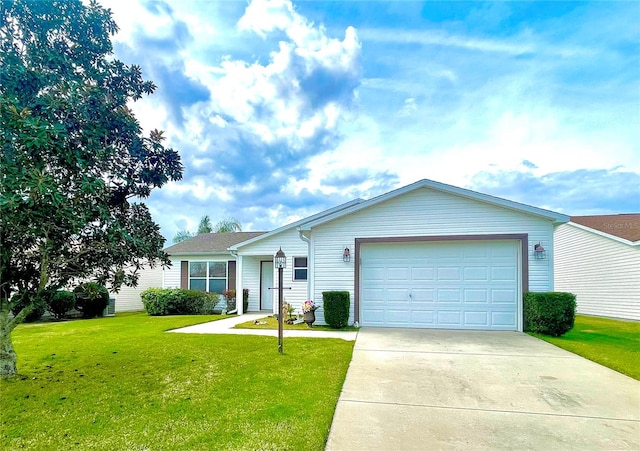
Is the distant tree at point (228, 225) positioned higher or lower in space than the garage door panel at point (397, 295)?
higher

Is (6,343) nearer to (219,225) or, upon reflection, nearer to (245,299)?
(245,299)

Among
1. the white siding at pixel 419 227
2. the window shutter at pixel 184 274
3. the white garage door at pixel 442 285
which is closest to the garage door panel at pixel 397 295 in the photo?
the white garage door at pixel 442 285

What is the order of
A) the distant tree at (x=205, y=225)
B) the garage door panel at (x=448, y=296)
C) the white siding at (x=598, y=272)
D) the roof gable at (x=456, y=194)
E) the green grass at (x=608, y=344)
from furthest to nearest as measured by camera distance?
the distant tree at (x=205, y=225) → the white siding at (x=598, y=272) → the garage door panel at (x=448, y=296) → the roof gable at (x=456, y=194) → the green grass at (x=608, y=344)

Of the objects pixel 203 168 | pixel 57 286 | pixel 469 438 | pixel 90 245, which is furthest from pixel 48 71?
pixel 203 168

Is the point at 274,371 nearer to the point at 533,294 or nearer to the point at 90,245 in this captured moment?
the point at 90,245

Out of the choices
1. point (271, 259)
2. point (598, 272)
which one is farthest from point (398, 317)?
point (598, 272)

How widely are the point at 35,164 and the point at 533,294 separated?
10.4m

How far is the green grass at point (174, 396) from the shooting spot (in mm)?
3279

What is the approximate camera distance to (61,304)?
14312 millimetres

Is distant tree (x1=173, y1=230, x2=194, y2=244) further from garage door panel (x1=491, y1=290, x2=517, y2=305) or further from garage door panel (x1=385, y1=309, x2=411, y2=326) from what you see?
garage door panel (x1=491, y1=290, x2=517, y2=305)

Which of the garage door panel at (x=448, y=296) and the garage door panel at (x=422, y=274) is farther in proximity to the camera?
the garage door panel at (x=422, y=274)

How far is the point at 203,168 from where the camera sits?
20.2m

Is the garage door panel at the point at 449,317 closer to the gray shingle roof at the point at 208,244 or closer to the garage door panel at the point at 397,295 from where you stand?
→ the garage door panel at the point at 397,295

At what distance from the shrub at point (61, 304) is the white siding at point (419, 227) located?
11.1 metres
